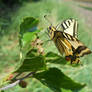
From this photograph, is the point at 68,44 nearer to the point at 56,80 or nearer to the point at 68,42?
the point at 68,42

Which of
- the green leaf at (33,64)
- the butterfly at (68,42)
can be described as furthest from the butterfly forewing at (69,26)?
the green leaf at (33,64)

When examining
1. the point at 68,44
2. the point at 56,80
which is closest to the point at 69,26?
the point at 68,44

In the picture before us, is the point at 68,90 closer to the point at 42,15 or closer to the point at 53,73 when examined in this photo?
the point at 53,73

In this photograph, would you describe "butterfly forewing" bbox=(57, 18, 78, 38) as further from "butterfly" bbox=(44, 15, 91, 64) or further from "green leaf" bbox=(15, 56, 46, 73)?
"green leaf" bbox=(15, 56, 46, 73)

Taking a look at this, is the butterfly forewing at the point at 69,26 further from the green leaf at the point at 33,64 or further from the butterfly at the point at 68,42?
the green leaf at the point at 33,64

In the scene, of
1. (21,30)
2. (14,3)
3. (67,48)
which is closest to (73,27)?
(67,48)

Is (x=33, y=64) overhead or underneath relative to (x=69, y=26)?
underneath
